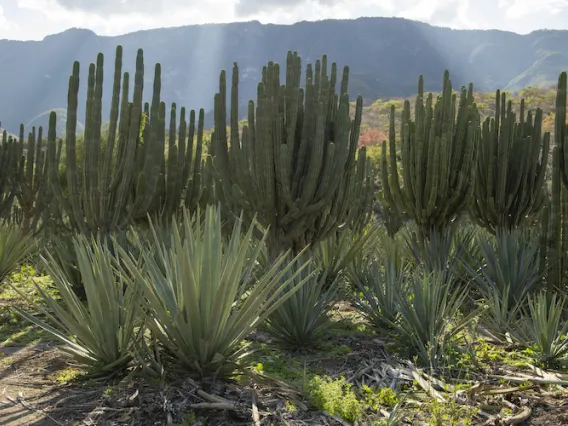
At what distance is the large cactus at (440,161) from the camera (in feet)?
26.4

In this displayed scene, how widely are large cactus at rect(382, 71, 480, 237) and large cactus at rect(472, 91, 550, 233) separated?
30.4 inches

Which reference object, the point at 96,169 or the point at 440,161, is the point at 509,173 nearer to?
the point at 440,161

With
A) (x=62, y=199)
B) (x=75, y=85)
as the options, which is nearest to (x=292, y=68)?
(x=75, y=85)

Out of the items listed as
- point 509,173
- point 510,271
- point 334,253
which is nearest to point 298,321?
point 334,253

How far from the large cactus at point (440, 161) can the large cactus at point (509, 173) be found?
30.4 inches

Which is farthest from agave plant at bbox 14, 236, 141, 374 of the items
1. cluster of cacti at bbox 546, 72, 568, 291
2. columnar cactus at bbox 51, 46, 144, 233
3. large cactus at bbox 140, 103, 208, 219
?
cluster of cacti at bbox 546, 72, 568, 291

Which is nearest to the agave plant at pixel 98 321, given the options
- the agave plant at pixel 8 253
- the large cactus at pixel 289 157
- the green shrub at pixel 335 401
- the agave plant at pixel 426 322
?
the green shrub at pixel 335 401

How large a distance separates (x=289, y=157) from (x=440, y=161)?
286 centimetres

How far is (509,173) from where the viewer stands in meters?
9.23

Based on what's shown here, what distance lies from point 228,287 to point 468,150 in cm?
569

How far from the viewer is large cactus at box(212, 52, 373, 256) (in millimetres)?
6230

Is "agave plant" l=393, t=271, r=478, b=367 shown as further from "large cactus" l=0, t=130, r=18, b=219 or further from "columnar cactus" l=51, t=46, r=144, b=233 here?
"large cactus" l=0, t=130, r=18, b=219

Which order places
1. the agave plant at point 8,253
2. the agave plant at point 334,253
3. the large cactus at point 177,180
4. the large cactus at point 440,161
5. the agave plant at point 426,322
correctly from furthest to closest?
the large cactus at point 177,180, the large cactus at point 440,161, the agave plant at point 334,253, the agave plant at point 8,253, the agave plant at point 426,322

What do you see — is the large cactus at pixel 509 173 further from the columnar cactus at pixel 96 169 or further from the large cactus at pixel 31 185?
the large cactus at pixel 31 185
